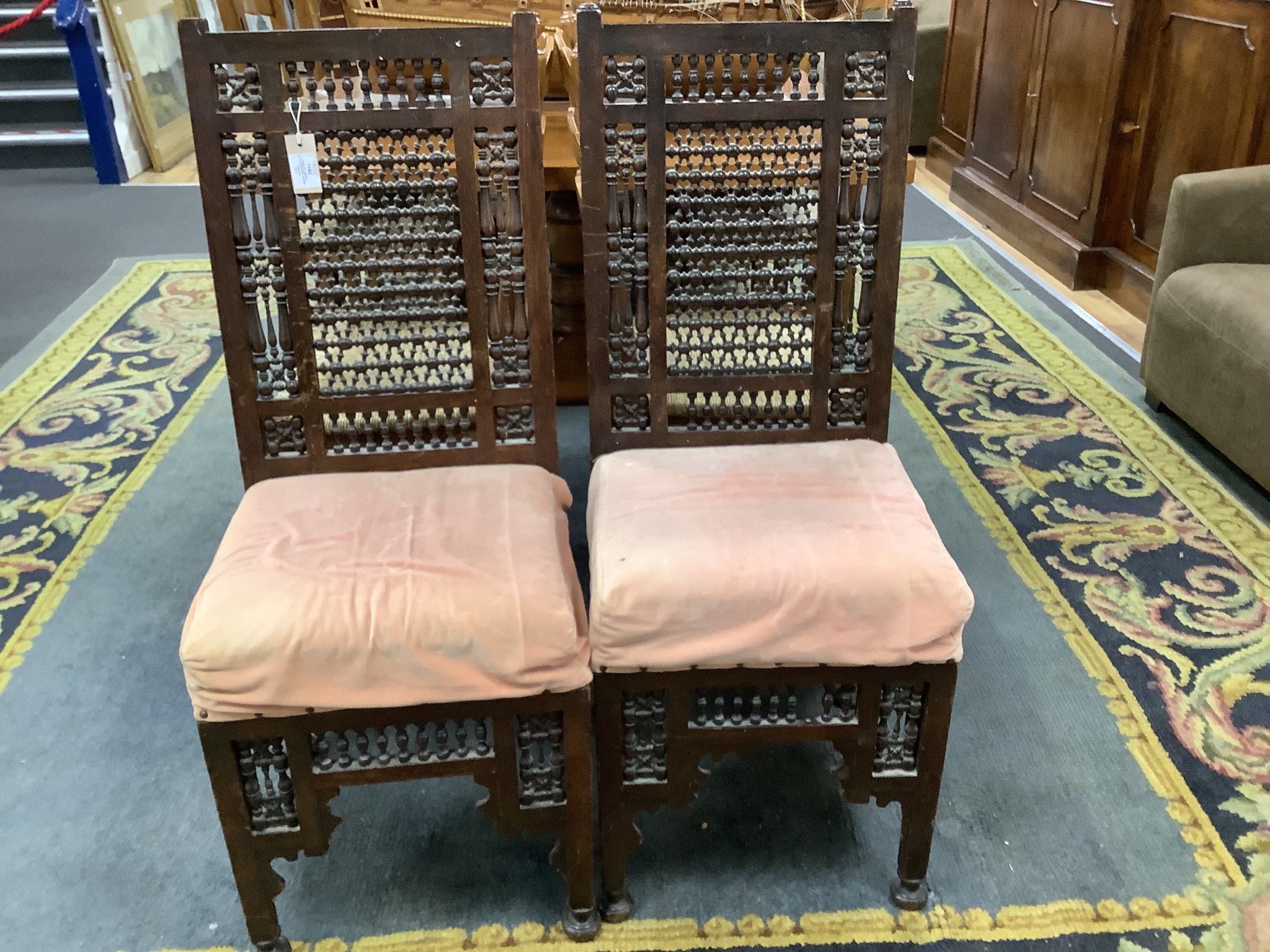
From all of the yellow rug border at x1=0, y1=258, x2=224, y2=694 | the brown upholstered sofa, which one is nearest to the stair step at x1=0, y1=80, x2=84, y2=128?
the yellow rug border at x1=0, y1=258, x2=224, y2=694

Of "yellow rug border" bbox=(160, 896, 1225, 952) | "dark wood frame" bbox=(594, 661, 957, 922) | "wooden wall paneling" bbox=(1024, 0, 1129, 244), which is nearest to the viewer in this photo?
"dark wood frame" bbox=(594, 661, 957, 922)

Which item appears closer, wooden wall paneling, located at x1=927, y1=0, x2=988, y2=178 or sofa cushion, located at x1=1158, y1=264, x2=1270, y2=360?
sofa cushion, located at x1=1158, y1=264, x2=1270, y2=360

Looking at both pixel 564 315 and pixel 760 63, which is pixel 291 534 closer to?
pixel 760 63

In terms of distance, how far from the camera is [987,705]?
177cm

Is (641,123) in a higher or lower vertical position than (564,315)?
higher

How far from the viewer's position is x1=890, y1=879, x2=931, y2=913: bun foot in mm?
1401

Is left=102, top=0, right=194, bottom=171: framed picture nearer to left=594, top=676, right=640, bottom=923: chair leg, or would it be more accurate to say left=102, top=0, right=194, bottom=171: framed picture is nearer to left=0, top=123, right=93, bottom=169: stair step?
left=0, top=123, right=93, bottom=169: stair step

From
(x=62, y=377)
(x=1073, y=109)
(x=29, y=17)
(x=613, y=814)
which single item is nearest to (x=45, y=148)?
(x=29, y=17)

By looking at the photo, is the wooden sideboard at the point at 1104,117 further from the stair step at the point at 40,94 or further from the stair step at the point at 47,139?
the stair step at the point at 40,94

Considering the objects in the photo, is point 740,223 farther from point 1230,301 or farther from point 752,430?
point 1230,301

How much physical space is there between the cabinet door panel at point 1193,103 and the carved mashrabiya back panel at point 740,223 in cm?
198

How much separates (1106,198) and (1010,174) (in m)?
0.70

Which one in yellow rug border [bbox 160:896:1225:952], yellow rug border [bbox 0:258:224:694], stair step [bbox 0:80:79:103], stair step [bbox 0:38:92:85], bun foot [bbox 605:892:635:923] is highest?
stair step [bbox 0:38:92:85]

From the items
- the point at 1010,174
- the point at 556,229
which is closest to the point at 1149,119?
the point at 1010,174
